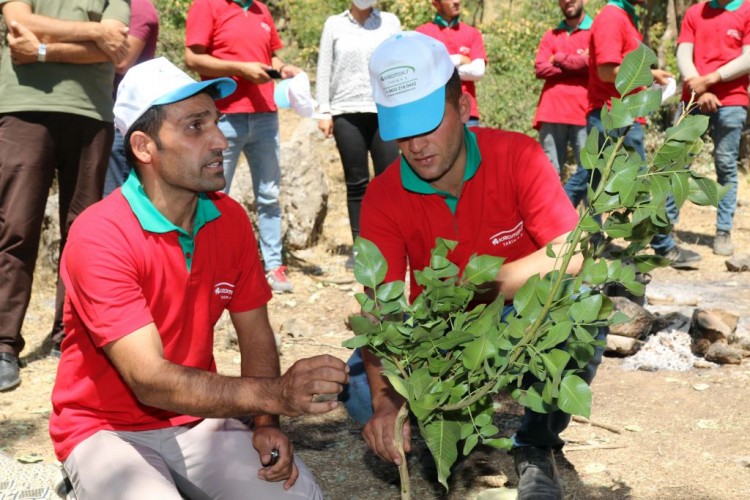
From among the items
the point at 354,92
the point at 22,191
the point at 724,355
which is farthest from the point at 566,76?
the point at 22,191

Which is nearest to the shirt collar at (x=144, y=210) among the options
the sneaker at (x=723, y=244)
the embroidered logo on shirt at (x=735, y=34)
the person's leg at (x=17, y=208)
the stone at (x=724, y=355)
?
the person's leg at (x=17, y=208)

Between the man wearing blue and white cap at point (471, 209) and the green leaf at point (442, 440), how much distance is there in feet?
2.29

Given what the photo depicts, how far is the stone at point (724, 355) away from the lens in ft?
15.3

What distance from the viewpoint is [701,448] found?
367 cm

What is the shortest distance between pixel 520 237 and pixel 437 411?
1180 millimetres

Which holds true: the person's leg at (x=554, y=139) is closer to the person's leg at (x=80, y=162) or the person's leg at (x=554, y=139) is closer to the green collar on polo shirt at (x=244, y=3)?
the green collar on polo shirt at (x=244, y=3)

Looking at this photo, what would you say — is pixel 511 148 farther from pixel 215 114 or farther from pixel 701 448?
pixel 701 448

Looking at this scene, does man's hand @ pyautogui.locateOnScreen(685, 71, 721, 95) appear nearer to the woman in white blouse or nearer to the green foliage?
the woman in white blouse

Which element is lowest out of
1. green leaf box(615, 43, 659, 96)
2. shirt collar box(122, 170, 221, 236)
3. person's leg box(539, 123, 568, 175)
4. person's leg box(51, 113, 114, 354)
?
person's leg box(539, 123, 568, 175)

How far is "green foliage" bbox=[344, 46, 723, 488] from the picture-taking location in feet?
6.24

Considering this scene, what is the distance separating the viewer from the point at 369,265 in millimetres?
1977

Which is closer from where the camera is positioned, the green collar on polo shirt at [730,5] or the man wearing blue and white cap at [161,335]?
the man wearing blue and white cap at [161,335]

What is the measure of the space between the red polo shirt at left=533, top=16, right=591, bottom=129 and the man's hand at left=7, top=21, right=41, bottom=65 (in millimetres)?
4030

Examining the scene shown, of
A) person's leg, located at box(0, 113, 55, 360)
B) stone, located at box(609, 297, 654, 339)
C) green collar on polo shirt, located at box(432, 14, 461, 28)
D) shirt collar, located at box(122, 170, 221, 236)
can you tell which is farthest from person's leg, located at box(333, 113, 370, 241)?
shirt collar, located at box(122, 170, 221, 236)
